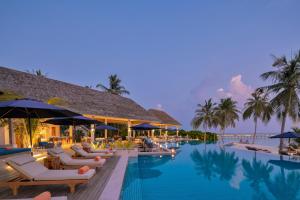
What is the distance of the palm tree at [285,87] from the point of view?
17.2 metres

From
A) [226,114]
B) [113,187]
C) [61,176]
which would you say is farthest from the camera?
[226,114]

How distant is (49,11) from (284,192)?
816 inches

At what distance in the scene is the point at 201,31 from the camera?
84.1 feet

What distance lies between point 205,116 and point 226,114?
3131 millimetres

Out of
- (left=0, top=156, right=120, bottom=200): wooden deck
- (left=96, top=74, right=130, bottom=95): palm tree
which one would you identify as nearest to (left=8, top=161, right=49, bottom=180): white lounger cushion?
(left=0, top=156, right=120, bottom=200): wooden deck

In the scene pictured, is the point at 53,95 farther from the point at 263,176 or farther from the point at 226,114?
the point at 226,114

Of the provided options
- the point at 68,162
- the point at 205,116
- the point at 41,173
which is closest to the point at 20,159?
the point at 41,173

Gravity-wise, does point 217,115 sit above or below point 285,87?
below

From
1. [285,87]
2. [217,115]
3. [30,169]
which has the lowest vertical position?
[30,169]

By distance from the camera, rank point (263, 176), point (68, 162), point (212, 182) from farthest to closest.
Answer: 1. point (263, 176)
2. point (212, 182)
3. point (68, 162)

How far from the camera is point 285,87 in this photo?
17516 millimetres

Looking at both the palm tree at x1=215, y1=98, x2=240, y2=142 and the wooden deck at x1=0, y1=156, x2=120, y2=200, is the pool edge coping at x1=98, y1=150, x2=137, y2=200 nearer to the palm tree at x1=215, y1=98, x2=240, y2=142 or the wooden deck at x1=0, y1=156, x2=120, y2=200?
the wooden deck at x1=0, y1=156, x2=120, y2=200

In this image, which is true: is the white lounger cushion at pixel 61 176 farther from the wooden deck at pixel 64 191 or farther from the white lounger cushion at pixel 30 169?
the wooden deck at pixel 64 191

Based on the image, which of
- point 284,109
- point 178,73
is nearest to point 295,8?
point 284,109
